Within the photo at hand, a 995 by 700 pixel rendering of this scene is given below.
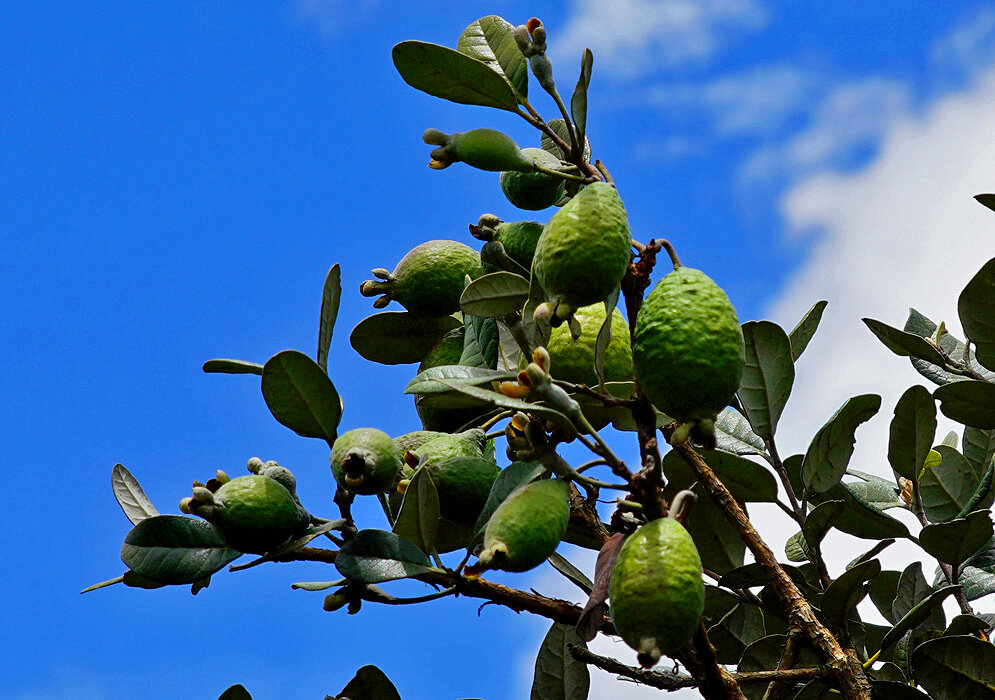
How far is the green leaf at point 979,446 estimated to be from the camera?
194cm

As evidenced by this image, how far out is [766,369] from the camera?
1714 mm

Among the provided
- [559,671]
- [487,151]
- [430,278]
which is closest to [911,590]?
[559,671]

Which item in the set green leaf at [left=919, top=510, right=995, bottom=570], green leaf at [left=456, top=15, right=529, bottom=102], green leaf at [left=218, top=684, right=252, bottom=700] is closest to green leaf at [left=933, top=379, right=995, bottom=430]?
green leaf at [left=919, top=510, right=995, bottom=570]

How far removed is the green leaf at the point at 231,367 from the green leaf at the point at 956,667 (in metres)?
1.16

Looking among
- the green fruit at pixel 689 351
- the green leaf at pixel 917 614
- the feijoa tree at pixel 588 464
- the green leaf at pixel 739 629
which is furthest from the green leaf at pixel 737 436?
the green fruit at pixel 689 351

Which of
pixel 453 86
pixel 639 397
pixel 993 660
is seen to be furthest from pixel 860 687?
pixel 453 86

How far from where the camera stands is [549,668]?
5.29 ft

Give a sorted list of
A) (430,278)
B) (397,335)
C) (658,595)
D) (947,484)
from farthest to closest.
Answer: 1. (947,484)
2. (397,335)
3. (430,278)
4. (658,595)

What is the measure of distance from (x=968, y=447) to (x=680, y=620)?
124cm

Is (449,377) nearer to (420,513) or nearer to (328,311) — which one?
(420,513)

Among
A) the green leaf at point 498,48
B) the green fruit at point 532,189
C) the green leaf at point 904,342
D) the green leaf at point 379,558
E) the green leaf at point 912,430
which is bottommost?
the green leaf at point 379,558

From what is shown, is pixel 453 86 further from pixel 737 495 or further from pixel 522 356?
pixel 737 495

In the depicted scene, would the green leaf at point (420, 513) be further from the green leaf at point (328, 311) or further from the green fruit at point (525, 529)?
the green leaf at point (328, 311)

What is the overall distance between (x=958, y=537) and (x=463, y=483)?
884mm
